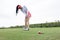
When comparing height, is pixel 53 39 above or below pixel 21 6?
below

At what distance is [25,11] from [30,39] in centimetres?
386

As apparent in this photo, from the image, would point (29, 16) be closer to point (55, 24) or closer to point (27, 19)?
point (27, 19)

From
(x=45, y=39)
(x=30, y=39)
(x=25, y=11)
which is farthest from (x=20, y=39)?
(x=25, y=11)

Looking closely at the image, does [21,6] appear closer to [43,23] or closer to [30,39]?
[30,39]

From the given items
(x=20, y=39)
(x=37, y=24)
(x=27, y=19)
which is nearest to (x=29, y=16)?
(x=27, y=19)

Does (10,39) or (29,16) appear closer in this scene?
(10,39)

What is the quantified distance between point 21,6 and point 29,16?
72 centimetres

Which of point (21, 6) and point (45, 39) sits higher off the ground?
point (21, 6)

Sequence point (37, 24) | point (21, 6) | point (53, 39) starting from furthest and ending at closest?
1. point (37, 24)
2. point (21, 6)
3. point (53, 39)

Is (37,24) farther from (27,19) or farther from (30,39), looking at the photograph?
(30,39)

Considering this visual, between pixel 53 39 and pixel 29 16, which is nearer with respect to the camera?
pixel 53 39

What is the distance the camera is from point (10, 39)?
28.0 ft

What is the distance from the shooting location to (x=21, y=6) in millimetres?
12047

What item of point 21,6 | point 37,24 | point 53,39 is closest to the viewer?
point 53,39
